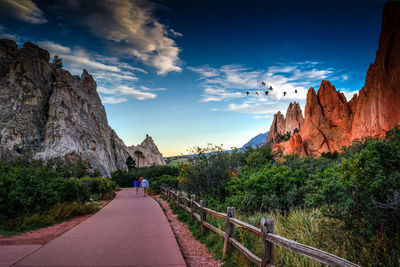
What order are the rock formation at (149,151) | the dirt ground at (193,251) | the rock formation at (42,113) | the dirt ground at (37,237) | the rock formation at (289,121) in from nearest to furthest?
the dirt ground at (193,251) → the dirt ground at (37,237) → the rock formation at (42,113) → the rock formation at (149,151) → the rock formation at (289,121)

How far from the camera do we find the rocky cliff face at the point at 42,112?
38000mm

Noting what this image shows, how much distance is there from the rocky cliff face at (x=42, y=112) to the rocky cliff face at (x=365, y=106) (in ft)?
156

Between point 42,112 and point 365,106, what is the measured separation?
63257mm

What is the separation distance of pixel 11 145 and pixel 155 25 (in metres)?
36.0

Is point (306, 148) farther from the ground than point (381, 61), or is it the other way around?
point (381, 61)

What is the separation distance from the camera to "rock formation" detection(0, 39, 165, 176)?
37.9m

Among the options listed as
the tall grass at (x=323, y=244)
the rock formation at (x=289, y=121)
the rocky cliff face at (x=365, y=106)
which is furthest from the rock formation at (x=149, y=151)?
the tall grass at (x=323, y=244)

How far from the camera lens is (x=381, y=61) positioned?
44875 mm

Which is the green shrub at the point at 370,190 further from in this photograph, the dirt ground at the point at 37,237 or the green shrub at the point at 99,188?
the green shrub at the point at 99,188

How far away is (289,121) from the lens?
115188 millimetres

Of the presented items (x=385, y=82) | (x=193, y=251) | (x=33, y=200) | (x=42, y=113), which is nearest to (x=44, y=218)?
(x=33, y=200)

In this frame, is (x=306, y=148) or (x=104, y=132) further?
(x=306, y=148)

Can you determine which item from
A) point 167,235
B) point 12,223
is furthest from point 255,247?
point 12,223

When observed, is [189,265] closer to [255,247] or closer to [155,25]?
[255,247]
